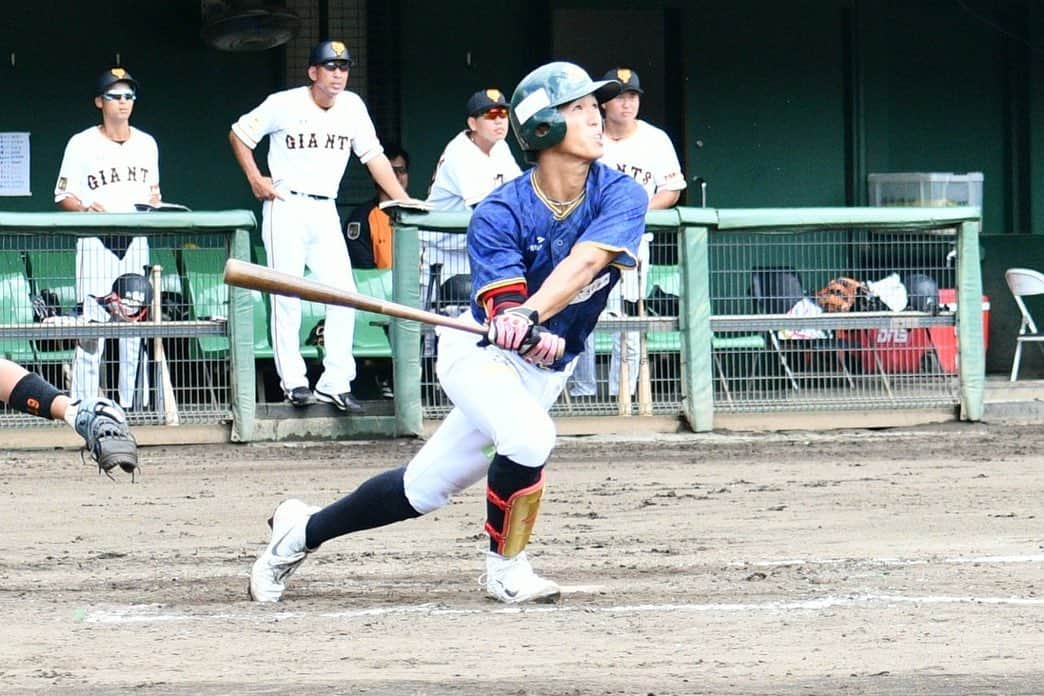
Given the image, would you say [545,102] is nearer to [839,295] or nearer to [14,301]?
[14,301]

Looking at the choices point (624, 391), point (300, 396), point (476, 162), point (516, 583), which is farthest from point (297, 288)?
→ point (476, 162)

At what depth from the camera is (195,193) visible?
12.8 metres

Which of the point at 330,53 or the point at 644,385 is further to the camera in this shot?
the point at 644,385

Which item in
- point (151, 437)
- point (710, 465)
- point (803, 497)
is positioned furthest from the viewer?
point (151, 437)

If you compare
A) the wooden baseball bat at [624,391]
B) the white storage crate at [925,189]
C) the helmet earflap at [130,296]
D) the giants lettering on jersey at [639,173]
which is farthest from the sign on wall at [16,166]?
the white storage crate at [925,189]

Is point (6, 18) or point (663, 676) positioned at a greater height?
point (6, 18)

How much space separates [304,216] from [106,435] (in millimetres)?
4753

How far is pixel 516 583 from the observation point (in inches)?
228

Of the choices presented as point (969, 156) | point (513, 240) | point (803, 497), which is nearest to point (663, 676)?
point (513, 240)

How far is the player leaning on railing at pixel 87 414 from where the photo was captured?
18.3 ft

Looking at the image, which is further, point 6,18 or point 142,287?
point 6,18

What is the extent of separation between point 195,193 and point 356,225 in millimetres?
1375

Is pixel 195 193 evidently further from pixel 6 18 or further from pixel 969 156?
pixel 969 156

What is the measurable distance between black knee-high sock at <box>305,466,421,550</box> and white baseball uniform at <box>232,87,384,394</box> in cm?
440
